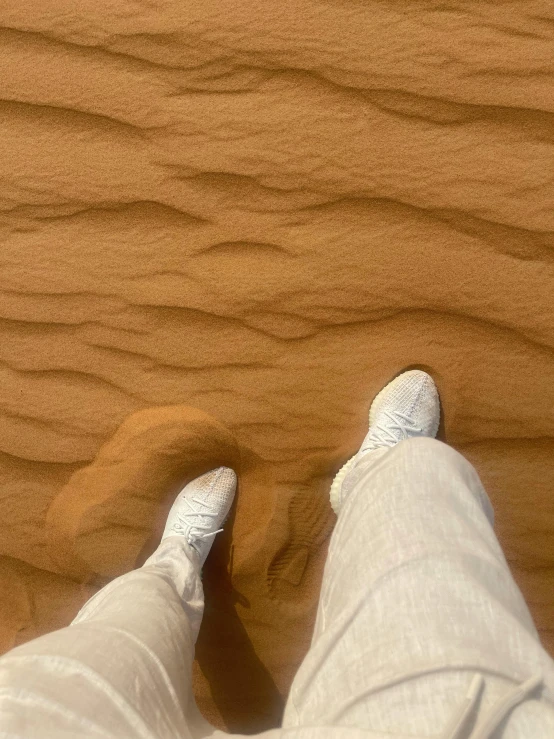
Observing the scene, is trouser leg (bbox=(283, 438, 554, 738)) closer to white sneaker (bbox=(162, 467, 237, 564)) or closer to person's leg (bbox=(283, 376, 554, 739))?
person's leg (bbox=(283, 376, 554, 739))

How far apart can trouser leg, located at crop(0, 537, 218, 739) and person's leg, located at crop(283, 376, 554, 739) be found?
0.23 meters

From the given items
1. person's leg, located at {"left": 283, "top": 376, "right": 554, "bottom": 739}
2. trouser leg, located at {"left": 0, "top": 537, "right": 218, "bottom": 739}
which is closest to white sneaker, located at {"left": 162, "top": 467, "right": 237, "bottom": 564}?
trouser leg, located at {"left": 0, "top": 537, "right": 218, "bottom": 739}

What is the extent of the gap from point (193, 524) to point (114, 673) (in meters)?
0.69

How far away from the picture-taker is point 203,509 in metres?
1.68

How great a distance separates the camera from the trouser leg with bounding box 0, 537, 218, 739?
34.1 inches

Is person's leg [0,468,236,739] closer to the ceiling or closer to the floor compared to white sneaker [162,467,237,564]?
closer to the ceiling

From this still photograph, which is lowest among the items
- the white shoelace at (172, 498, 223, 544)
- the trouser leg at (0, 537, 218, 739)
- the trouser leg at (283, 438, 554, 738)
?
the white shoelace at (172, 498, 223, 544)

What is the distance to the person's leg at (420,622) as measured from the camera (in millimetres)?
810

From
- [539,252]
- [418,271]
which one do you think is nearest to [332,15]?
[418,271]

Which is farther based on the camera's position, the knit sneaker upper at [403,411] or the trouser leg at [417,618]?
the knit sneaker upper at [403,411]

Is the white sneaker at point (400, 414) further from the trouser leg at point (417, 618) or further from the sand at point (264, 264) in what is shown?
the trouser leg at point (417, 618)

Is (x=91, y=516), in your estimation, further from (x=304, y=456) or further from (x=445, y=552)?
(x=445, y=552)

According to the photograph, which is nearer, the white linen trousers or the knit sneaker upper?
the white linen trousers

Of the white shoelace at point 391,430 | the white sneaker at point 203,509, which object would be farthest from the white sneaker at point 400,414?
the white sneaker at point 203,509
